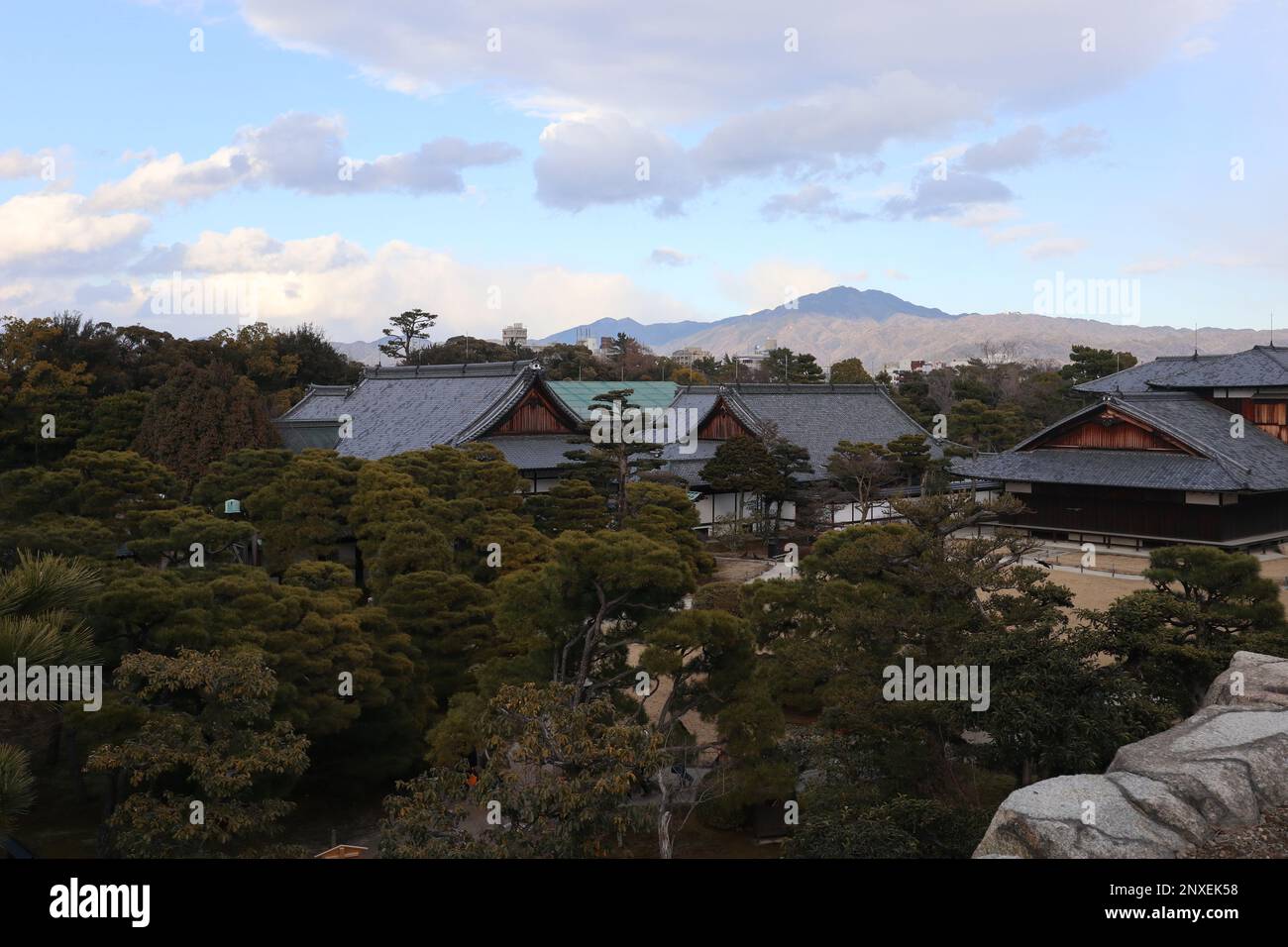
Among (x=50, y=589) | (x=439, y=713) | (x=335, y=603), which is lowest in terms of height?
(x=439, y=713)

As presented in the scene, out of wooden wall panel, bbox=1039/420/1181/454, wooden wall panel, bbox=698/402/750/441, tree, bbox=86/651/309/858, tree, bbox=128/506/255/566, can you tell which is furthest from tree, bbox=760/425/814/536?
tree, bbox=86/651/309/858

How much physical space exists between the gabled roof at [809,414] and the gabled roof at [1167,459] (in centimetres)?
456

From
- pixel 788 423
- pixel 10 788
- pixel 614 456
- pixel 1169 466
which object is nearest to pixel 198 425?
pixel 614 456

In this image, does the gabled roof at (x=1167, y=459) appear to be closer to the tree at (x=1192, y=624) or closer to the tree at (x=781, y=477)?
the tree at (x=781, y=477)

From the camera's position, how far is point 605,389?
56.1m

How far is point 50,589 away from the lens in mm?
6316

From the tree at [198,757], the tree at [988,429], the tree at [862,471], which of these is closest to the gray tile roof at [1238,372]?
the tree at [988,429]

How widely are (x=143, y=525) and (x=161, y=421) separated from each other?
46.3 ft

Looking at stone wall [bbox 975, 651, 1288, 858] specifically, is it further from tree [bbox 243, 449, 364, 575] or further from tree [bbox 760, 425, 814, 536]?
tree [bbox 760, 425, 814, 536]

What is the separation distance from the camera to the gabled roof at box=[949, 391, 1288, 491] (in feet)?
99.5

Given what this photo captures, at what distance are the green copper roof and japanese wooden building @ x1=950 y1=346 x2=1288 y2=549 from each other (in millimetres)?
21709

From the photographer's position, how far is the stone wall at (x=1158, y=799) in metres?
6.12
